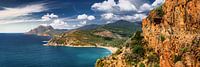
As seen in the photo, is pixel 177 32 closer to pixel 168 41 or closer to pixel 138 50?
pixel 168 41

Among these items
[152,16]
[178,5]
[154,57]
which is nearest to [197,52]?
[178,5]

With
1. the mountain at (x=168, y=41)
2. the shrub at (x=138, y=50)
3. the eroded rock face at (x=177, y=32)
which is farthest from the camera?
the shrub at (x=138, y=50)

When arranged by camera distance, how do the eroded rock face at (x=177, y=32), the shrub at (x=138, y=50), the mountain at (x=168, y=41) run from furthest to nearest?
the shrub at (x=138, y=50), the mountain at (x=168, y=41), the eroded rock face at (x=177, y=32)

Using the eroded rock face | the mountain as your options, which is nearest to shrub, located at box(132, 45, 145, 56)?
the mountain

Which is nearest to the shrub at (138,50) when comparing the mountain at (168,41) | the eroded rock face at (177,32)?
→ the mountain at (168,41)

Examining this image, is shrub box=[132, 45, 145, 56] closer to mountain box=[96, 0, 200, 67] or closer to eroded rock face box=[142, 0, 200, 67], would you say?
mountain box=[96, 0, 200, 67]

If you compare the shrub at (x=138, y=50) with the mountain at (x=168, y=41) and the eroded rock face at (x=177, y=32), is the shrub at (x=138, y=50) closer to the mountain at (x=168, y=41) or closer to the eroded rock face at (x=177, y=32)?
the mountain at (x=168, y=41)

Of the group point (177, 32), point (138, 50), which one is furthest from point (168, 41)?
point (138, 50)

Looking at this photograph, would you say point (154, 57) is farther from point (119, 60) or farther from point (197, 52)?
point (197, 52)
